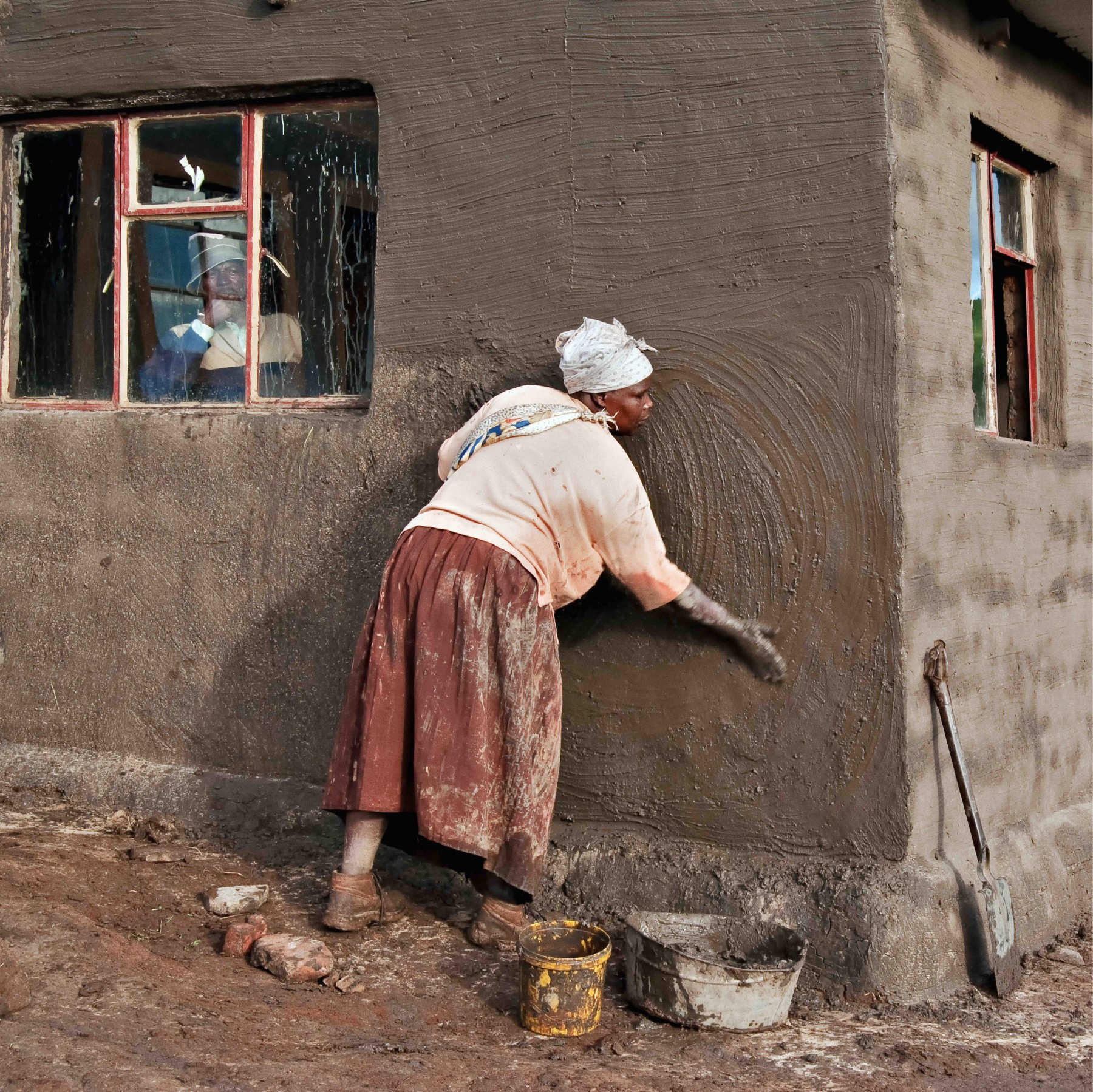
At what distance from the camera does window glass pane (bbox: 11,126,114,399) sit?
5.05 meters

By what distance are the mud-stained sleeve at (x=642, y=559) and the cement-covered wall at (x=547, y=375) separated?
10.8 inches

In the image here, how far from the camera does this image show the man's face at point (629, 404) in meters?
3.71

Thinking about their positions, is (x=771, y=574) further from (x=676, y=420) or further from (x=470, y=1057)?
(x=470, y=1057)

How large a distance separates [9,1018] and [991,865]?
282 centimetres

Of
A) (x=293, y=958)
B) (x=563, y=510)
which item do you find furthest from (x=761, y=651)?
(x=293, y=958)

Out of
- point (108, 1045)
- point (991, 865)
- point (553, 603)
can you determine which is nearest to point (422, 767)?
point (553, 603)

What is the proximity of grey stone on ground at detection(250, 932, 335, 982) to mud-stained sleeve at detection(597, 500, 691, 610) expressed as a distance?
1.35 m

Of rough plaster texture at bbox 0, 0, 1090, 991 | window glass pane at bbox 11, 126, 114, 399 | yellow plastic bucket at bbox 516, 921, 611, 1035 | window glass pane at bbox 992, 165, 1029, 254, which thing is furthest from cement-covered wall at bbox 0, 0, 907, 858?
window glass pane at bbox 992, 165, 1029, 254

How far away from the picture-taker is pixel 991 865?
386 centimetres

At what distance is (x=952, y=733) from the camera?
3.63 meters

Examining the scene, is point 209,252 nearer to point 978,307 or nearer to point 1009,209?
point 978,307

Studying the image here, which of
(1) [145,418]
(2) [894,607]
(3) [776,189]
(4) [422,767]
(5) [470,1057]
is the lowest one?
(5) [470,1057]

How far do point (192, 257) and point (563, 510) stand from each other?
2243 millimetres

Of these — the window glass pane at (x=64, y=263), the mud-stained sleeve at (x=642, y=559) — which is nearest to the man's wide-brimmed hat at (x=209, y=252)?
the window glass pane at (x=64, y=263)
